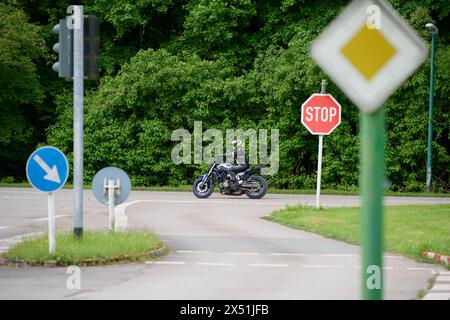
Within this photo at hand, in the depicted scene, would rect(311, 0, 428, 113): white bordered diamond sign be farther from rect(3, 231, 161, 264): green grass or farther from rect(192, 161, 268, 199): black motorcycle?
rect(192, 161, 268, 199): black motorcycle

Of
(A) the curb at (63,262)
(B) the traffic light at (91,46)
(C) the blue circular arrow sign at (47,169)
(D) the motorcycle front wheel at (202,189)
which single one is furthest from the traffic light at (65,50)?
(D) the motorcycle front wheel at (202,189)

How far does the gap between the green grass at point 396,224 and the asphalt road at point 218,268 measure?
0.49 m

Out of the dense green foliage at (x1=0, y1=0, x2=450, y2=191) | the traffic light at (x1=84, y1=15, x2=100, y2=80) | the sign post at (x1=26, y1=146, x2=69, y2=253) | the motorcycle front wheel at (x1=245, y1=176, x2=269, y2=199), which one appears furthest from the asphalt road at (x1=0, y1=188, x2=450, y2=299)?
the dense green foliage at (x1=0, y1=0, x2=450, y2=191)

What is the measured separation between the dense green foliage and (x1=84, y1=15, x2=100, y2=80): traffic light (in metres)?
22.3

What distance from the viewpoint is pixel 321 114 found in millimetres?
24500

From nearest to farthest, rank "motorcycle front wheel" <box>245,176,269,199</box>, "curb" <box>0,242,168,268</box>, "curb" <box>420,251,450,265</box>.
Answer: "curb" <box>0,242,168,268</box>, "curb" <box>420,251,450,265</box>, "motorcycle front wheel" <box>245,176,269,199</box>

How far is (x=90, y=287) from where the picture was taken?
10.6 m

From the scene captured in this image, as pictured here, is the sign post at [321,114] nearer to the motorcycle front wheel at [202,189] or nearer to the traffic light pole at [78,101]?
the motorcycle front wheel at [202,189]

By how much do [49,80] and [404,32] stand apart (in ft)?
136

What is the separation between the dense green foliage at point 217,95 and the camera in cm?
3653

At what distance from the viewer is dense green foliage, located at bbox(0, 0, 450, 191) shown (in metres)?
36.5

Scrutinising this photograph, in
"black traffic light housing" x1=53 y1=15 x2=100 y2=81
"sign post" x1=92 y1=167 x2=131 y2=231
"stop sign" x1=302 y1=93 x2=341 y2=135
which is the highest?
"black traffic light housing" x1=53 y1=15 x2=100 y2=81
